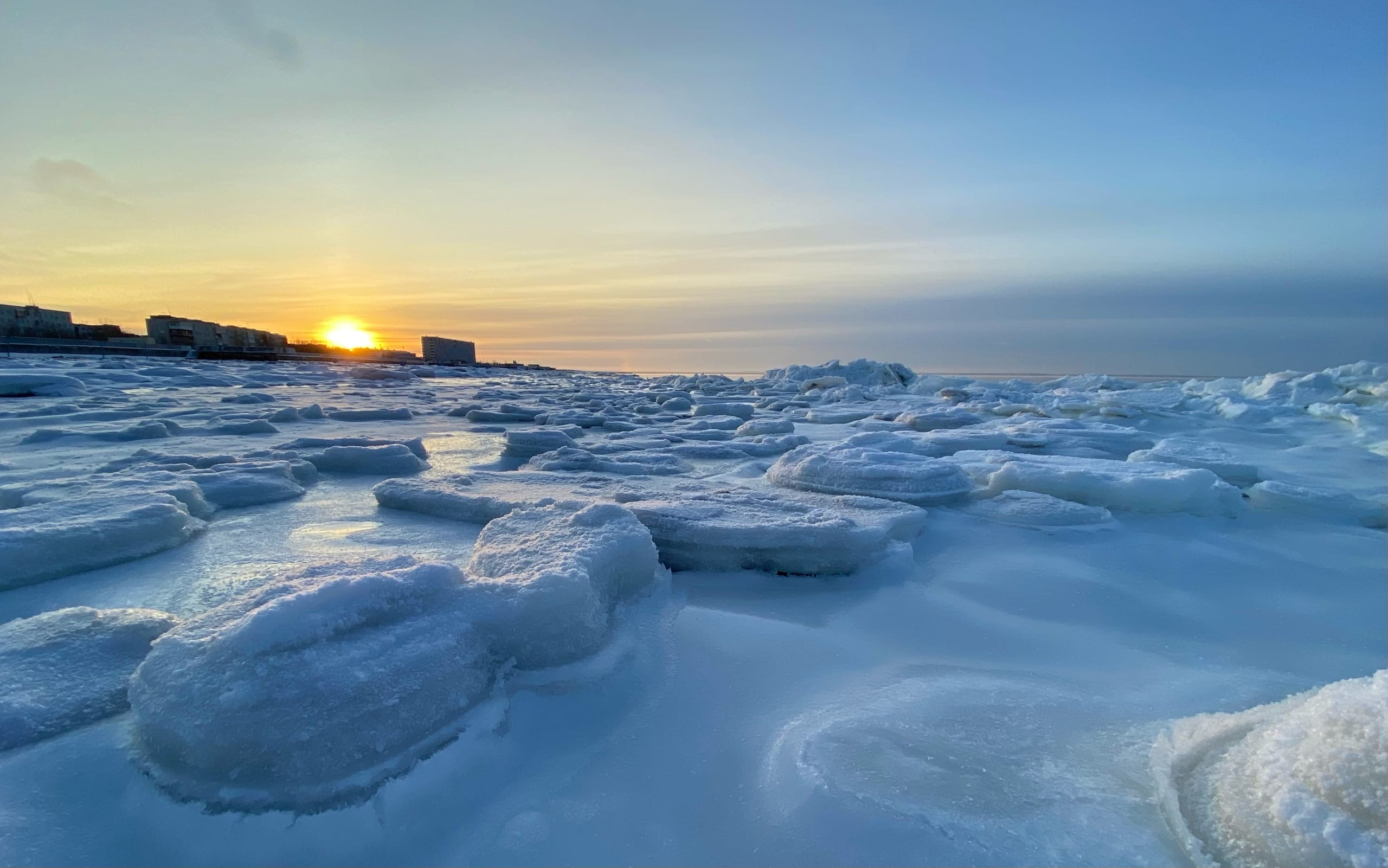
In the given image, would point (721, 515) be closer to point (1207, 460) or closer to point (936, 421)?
point (1207, 460)

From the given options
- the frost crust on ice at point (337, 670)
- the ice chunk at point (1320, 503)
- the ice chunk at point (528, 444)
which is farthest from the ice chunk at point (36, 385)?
the ice chunk at point (1320, 503)

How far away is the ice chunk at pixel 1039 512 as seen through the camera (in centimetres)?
313

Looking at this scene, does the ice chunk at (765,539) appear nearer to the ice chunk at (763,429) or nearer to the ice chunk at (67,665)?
the ice chunk at (67,665)

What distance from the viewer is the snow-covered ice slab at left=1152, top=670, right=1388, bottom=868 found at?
2.91 ft

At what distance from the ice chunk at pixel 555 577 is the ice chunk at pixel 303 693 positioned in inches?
3.6

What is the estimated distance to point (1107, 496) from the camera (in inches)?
136

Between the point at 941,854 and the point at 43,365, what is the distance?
19.5 metres

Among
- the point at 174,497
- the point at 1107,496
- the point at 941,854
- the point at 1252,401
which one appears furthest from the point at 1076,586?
the point at 1252,401

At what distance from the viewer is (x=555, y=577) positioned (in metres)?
1.62

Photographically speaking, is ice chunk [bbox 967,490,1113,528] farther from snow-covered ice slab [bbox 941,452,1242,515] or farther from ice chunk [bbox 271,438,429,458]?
ice chunk [bbox 271,438,429,458]

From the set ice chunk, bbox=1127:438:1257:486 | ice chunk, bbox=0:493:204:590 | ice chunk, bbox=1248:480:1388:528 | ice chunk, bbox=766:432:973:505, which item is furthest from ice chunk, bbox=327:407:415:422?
ice chunk, bbox=1248:480:1388:528

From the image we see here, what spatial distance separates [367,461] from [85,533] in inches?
79.1

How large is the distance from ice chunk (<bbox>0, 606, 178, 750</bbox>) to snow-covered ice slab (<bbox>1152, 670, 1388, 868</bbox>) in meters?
2.19

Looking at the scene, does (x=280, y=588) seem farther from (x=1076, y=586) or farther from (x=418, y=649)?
(x=1076, y=586)
